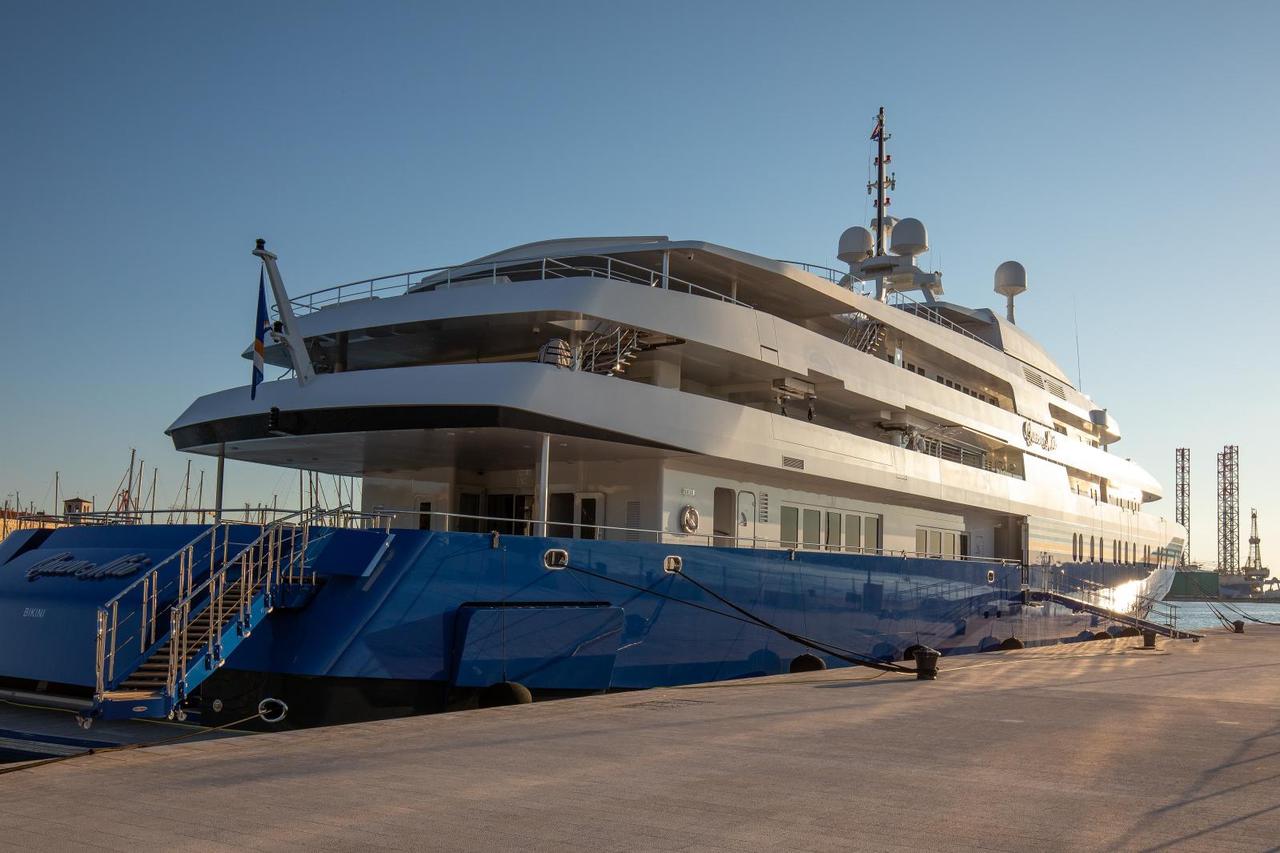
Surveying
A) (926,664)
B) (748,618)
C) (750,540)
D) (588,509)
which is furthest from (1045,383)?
(588,509)

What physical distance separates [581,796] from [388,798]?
4.62ft

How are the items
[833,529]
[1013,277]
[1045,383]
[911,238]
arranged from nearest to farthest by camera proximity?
1. [833,529]
2. [911,238]
3. [1045,383]
4. [1013,277]

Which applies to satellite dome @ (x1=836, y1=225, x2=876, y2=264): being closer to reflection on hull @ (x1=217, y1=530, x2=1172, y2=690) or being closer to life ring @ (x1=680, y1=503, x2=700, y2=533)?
reflection on hull @ (x1=217, y1=530, x2=1172, y2=690)

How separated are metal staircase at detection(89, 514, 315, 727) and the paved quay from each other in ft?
3.71

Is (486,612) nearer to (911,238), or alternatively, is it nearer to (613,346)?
(613,346)

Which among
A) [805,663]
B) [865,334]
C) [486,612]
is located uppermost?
[865,334]

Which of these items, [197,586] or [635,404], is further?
[635,404]

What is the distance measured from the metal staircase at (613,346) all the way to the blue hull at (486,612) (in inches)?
121

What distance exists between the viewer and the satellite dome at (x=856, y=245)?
29000mm

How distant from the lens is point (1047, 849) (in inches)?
265

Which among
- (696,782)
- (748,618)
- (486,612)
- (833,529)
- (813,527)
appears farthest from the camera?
(833,529)

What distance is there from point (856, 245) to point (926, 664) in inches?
580

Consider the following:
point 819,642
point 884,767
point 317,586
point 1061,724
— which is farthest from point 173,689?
point 819,642

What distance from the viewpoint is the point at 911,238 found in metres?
27.5
